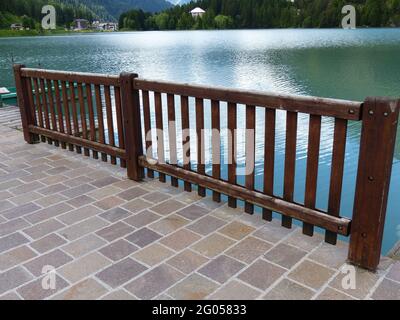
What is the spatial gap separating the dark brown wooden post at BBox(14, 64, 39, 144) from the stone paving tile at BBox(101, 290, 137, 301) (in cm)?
382

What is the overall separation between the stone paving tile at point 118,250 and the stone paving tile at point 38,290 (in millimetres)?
376

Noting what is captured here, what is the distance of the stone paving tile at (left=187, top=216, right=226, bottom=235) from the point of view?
3.16 m

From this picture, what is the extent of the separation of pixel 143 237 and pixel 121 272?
0.47 m

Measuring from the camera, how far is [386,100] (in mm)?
2291

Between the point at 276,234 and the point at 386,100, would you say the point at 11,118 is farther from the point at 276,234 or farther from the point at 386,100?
the point at 386,100

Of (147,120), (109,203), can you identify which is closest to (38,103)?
(147,120)

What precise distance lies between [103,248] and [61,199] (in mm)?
1083

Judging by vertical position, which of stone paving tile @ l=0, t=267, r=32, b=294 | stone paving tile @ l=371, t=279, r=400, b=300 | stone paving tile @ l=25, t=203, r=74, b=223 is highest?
stone paving tile @ l=371, t=279, r=400, b=300

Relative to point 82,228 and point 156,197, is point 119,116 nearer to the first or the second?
point 156,197

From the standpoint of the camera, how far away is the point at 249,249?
113 inches

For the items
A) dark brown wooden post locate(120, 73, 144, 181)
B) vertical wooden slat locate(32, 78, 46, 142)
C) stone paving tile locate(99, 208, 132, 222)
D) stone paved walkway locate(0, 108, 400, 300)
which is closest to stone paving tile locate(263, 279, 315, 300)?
stone paved walkway locate(0, 108, 400, 300)

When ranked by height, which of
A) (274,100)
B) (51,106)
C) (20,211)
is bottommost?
(20,211)

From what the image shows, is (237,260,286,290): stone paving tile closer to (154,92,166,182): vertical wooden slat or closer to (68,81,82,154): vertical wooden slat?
(154,92,166,182): vertical wooden slat
